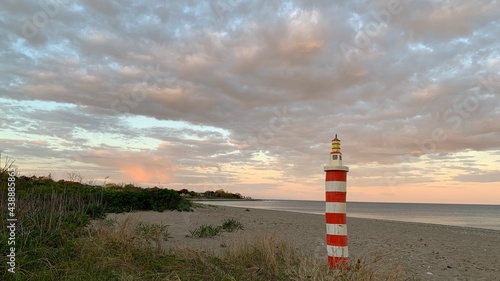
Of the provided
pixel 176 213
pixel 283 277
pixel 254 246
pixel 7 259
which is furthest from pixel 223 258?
pixel 176 213

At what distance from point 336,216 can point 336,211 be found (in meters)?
0.07

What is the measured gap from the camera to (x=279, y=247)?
23.1ft

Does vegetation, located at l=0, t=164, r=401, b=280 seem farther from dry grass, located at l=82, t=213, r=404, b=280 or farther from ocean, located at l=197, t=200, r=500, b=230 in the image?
ocean, located at l=197, t=200, r=500, b=230

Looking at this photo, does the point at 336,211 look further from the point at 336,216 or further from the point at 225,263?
the point at 225,263

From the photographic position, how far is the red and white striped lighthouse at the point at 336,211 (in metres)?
5.87

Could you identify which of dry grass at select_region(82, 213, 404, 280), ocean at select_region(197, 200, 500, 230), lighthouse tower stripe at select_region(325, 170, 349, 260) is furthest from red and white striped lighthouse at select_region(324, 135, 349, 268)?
ocean at select_region(197, 200, 500, 230)

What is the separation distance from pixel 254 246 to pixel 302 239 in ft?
16.2

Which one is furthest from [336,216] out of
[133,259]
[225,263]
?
[133,259]

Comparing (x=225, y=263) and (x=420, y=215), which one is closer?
(x=225, y=263)

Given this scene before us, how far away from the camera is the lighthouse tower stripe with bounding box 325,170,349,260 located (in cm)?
587

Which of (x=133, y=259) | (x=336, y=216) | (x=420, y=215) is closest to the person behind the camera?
(x=336, y=216)

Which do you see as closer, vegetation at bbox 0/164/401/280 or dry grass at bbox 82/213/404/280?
dry grass at bbox 82/213/404/280

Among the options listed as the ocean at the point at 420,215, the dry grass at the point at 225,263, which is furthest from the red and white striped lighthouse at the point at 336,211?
the ocean at the point at 420,215

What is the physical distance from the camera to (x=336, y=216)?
5.94m
